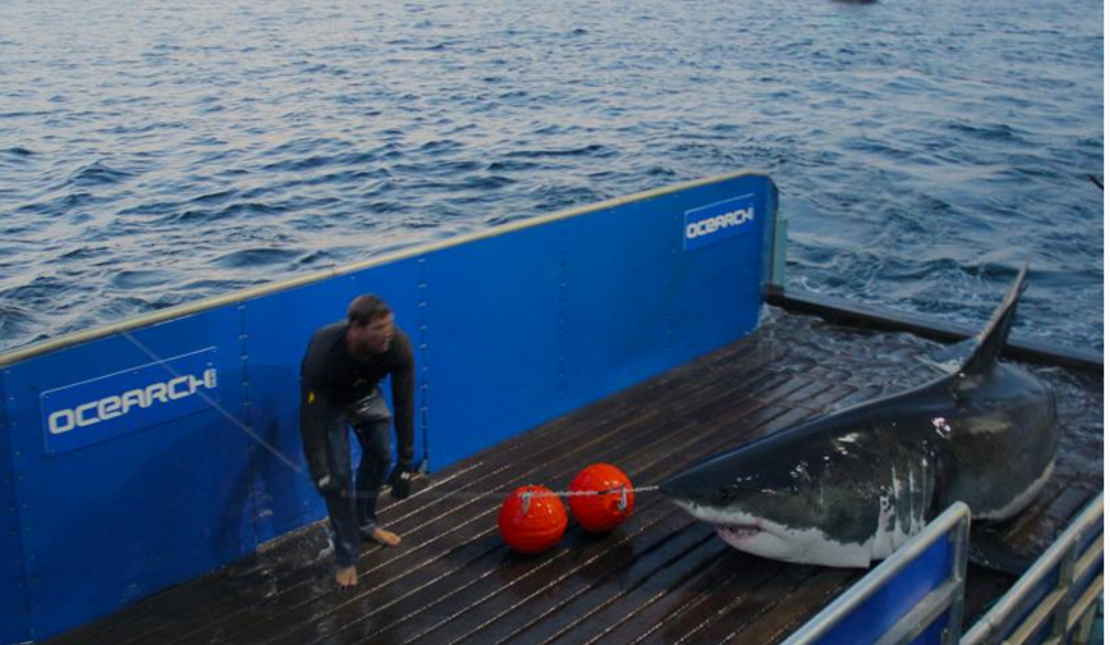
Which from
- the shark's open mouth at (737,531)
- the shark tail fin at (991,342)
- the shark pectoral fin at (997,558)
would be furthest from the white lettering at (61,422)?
the shark tail fin at (991,342)

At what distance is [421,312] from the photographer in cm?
880

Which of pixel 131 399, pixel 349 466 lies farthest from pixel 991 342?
pixel 131 399

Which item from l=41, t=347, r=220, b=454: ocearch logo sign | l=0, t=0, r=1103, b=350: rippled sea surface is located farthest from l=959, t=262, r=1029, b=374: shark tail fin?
l=0, t=0, r=1103, b=350: rippled sea surface

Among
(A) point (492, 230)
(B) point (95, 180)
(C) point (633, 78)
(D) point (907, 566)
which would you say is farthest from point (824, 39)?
(D) point (907, 566)

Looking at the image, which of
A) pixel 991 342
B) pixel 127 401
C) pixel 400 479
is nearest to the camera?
pixel 127 401

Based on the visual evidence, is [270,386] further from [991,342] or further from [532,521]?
[991,342]

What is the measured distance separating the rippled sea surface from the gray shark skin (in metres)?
9.78

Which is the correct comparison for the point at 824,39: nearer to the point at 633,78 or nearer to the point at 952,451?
the point at 633,78

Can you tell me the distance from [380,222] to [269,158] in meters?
5.84

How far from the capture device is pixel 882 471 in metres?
7.68

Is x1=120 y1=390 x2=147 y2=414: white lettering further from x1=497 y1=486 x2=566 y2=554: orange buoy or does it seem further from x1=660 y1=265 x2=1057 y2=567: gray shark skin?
x1=660 y1=265 x2=1057 y2=567: gray shark skin

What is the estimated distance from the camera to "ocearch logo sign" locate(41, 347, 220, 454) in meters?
6.80

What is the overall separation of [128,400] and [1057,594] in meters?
5.17

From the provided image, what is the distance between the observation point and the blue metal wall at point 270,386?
22.7ft
